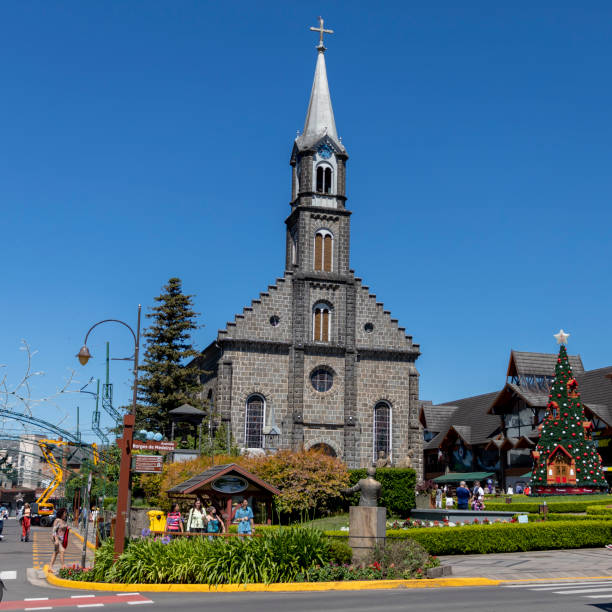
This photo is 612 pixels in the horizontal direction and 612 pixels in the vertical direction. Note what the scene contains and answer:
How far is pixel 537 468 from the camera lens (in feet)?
132

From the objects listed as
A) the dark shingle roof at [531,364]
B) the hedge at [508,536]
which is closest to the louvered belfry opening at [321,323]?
the dark shingle roof at [531,364]

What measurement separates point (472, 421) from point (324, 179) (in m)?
25.3

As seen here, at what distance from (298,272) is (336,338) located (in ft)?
16.2

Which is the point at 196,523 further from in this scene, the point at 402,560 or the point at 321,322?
the point at 321,322

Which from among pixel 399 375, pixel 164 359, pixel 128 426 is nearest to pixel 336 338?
pixel 399 375

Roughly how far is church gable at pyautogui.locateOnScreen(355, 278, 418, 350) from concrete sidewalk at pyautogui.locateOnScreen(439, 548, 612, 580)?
26.2m

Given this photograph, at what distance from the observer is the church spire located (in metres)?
51.9

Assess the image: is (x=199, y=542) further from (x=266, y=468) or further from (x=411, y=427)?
(x=411, y=427)

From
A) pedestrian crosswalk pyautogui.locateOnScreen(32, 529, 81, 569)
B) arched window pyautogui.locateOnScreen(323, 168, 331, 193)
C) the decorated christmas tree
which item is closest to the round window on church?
arched window pyautogui.locateOnScreen(323, 168, 331, 193)

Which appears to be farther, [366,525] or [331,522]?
[331,522]

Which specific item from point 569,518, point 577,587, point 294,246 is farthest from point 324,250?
point 577,587

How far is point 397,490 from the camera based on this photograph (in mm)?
34062

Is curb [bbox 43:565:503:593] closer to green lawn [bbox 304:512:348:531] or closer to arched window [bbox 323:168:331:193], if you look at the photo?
green lawn [bbox 304:512:348:531]

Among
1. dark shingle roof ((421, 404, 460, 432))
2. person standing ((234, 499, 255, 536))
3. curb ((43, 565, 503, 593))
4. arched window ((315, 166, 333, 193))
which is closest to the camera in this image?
curb ((43, 565, 503, 593))
